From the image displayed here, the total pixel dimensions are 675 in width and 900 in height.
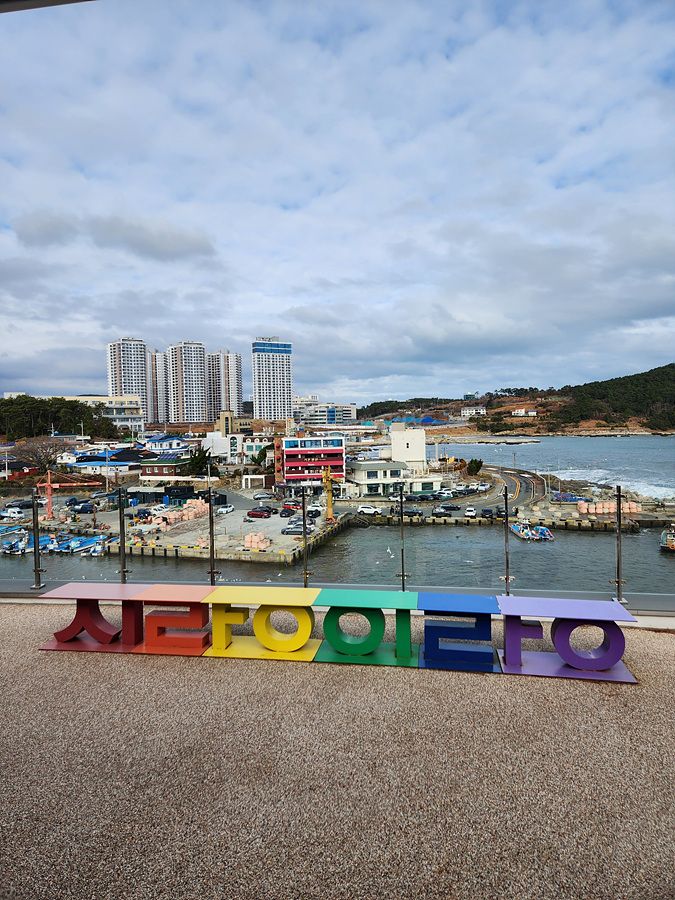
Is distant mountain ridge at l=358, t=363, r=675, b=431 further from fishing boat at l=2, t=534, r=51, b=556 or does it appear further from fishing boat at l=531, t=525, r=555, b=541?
fishing boat at l=2, t=534, r=51, b=556

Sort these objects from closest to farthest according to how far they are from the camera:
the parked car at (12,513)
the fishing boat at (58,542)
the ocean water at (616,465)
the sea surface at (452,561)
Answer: the sea surface at (452,561), the fishing boat at (58,542), the parked car at (12,513), the ocean water at (616,465)

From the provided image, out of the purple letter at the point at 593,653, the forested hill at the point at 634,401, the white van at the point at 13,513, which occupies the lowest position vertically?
the white van at the point at 13,513

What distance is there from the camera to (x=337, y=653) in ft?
9.77

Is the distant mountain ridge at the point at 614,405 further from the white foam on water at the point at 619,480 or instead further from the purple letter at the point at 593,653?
the purple letter at the point at 593,653

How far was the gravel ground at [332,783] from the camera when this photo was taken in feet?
4.95

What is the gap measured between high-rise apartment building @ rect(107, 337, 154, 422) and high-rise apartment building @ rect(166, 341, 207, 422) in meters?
3.85

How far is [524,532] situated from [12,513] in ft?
54.4

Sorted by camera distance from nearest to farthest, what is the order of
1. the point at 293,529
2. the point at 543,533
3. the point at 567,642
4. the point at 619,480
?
the point at 567,642
the point at 543,533
the point at 293,529
the point at 619,480

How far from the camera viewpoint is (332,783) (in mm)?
1925

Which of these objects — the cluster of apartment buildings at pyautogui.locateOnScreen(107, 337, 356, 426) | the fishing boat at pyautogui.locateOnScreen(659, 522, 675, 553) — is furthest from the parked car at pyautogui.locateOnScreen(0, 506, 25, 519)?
the cluster of apartment buildings at pyautogui.locateOnScreen(107, 337, 356, 426)

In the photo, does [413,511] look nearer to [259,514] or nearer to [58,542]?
[259,514]

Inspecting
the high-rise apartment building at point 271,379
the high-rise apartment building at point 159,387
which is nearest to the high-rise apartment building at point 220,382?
the high-rise apartment building at point 271,379

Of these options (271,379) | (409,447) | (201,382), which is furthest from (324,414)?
(409,447)

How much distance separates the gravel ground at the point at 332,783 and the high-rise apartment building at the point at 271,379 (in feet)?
264
